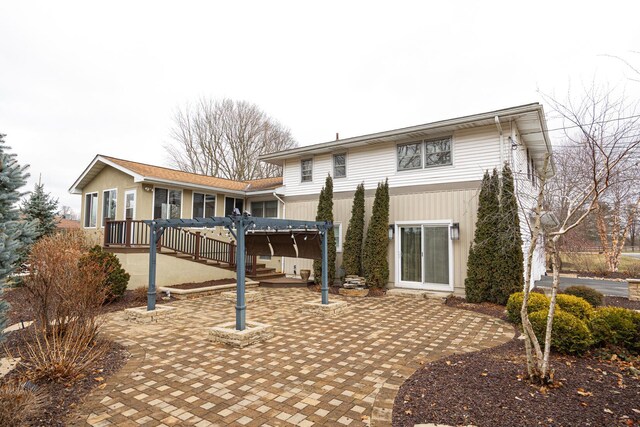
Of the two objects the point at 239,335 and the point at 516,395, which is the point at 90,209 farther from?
the point at 516,395

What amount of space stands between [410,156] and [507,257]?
4.24 metres

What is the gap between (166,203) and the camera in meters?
12.3

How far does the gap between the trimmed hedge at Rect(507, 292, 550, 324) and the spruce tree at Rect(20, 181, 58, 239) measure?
1714 centimetres

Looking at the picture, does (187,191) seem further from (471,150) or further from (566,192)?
(566,192)

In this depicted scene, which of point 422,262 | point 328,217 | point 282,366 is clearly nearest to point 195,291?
point 328,217

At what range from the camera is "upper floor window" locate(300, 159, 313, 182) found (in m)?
13.0

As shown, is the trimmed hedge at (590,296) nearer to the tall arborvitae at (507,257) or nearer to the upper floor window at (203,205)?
the tall arborvitae at (507,257)

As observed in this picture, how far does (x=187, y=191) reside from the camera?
12930 mm

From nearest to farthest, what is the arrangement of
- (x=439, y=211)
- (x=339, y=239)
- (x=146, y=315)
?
(x=146, y=315), (x=439, y=211), (x=339, y=239)

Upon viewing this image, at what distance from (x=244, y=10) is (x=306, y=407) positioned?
406 inches

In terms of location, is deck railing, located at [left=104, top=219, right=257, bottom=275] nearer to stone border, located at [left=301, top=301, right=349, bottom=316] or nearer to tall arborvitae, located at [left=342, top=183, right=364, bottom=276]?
tall arborvitae, located at [left=342, top=183, right=364, bottom=276]

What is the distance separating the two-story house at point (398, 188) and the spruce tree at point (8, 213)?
7742 millimetres

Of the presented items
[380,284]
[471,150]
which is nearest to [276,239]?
[380,284]

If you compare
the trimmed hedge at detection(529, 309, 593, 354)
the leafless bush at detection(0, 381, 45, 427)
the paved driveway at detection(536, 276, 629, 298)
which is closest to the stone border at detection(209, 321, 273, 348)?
the leafless bush at detection(0, 381, 45, 427)
